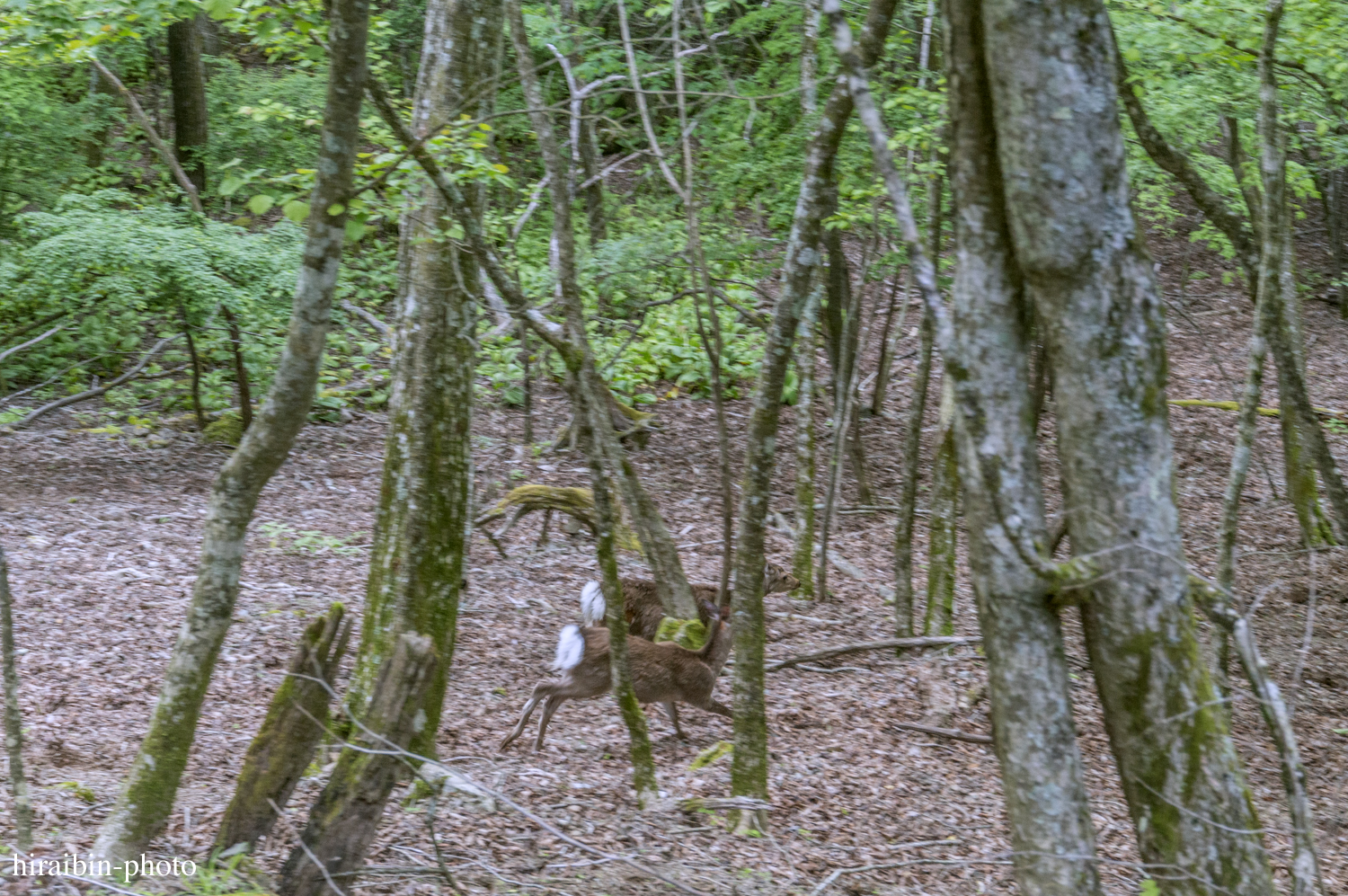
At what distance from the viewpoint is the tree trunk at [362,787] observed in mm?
3775

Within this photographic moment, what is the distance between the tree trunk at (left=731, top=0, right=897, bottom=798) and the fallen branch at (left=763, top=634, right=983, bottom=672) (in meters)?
2.75

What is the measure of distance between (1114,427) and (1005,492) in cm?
39

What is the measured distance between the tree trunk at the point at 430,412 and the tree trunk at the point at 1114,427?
3.22 metres

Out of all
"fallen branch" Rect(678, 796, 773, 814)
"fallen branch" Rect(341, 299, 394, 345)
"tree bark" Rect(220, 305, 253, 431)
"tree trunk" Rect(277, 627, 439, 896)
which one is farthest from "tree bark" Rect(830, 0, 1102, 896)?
"fallen branch" Rect(341, 299, 394, 345)

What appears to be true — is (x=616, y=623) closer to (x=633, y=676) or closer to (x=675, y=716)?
(x=633, y=676)

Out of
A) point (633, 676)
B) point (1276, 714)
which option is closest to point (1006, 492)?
point (1276, 714)

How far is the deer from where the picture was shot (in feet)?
22.1

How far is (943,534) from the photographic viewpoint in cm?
A: 812

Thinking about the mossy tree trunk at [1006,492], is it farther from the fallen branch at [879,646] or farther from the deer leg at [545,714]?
the fallen branch at [879,646]

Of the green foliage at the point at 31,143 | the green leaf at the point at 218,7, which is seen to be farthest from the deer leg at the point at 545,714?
the green foliage at the point at 31,143

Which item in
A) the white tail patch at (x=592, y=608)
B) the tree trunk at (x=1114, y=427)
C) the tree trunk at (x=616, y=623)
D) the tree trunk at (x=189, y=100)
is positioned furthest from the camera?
the tree trunk at (x=189, y=100)

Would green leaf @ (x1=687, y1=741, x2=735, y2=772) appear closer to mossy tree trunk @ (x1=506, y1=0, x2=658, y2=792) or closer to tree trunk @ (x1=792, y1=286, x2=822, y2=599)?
mossy tree trunk @ (x1=506, y1=0, x2=658, y2=792)

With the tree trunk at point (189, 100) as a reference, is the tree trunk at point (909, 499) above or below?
below

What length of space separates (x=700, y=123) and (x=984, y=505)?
781 centimetres
